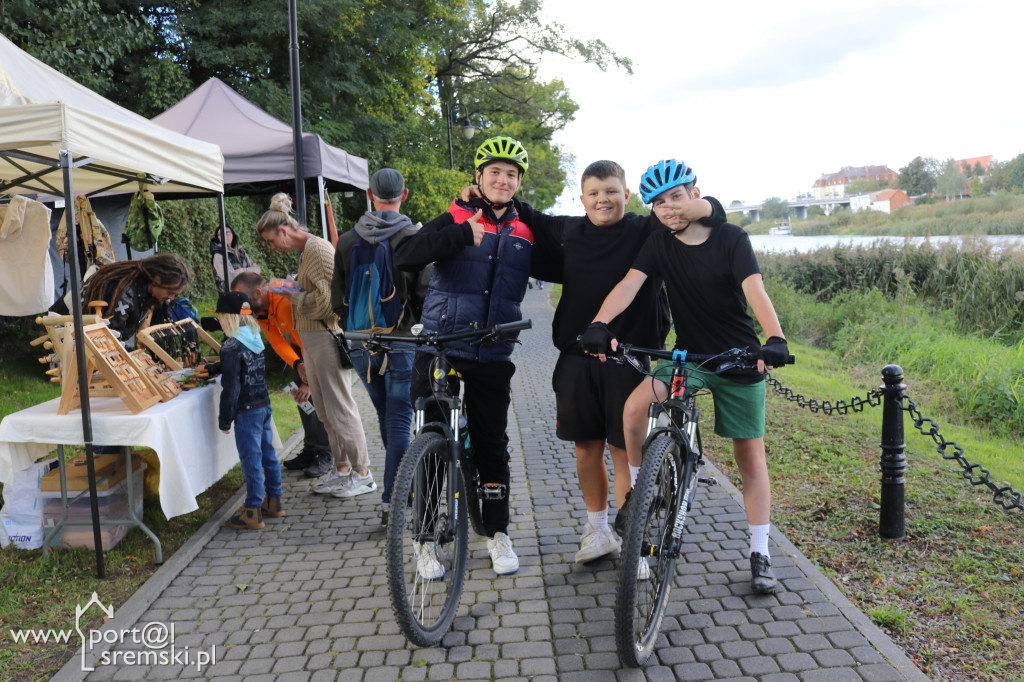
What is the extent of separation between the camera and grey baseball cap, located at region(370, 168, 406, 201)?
4309mm

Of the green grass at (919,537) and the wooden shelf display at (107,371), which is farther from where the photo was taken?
the wooden shelf display at (107,371)

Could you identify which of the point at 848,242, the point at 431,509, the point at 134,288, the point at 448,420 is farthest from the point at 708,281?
the point at 848,242

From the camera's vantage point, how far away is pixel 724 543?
423 cm

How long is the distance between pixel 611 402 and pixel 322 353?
223cm

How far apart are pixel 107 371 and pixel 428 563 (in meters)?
2.25

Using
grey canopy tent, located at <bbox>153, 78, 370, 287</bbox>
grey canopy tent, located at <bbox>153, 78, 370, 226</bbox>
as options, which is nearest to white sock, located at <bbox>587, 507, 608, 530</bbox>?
grey canopy tent, located at <bbox>153, 78, 370, 287</bbox>

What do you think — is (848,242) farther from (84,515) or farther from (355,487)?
(84,515)

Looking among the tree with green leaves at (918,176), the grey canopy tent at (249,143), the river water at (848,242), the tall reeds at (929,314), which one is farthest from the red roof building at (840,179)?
the grey canopy tent at (249,143)

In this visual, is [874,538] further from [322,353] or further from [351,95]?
[351,95]

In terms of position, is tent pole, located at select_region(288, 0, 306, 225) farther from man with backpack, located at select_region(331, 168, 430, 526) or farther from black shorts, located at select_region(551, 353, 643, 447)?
black shorts, located at select_region(551, 353, 643, 447)

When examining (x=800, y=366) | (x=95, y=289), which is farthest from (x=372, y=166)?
(x=95, y=289)

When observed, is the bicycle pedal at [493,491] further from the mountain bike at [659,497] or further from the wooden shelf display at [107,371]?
the wooden shelf display at [107,371]

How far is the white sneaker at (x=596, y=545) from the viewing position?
399 centimetres

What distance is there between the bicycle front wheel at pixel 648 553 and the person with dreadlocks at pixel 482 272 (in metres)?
0.97
